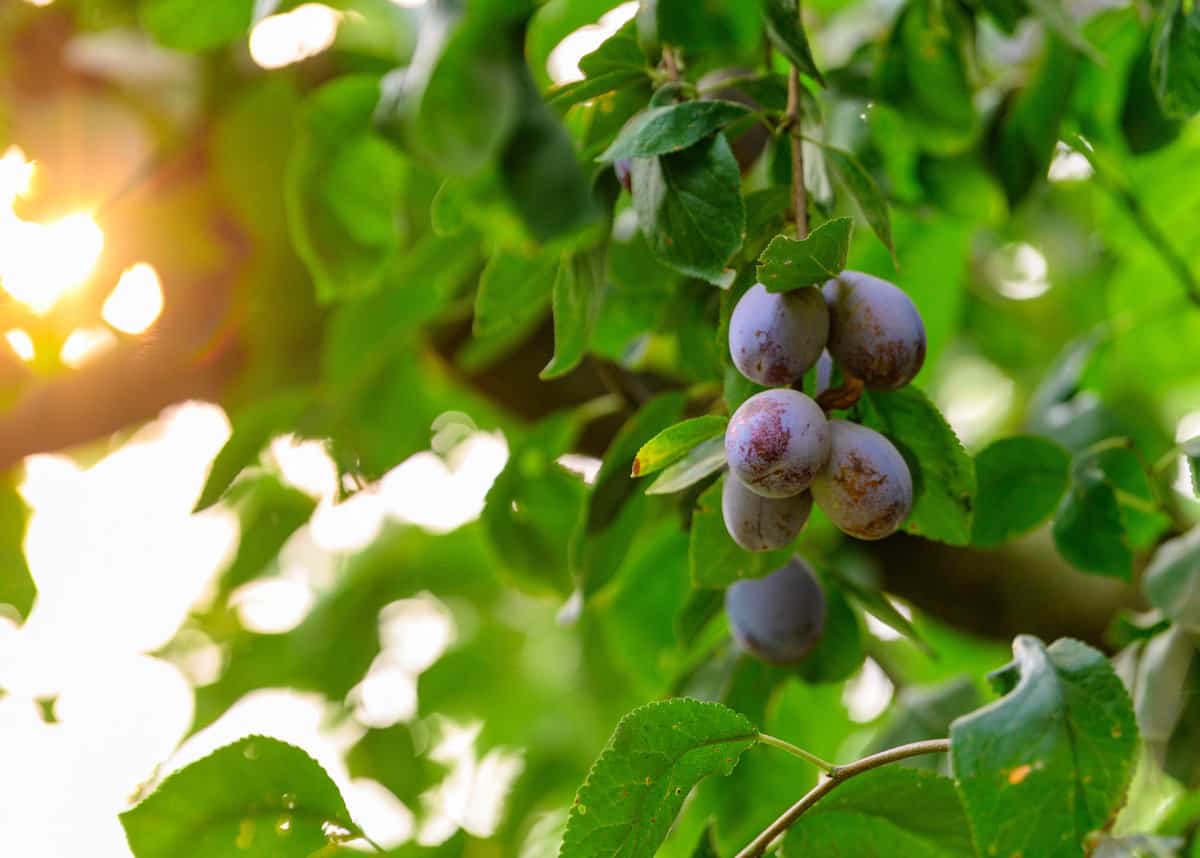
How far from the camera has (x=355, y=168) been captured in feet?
2.41

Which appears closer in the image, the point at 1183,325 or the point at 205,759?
the point at 205,759

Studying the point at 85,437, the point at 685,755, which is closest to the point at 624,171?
the point at 685,755

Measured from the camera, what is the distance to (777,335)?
0.36m

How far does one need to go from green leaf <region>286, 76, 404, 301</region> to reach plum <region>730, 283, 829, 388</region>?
1.27ft

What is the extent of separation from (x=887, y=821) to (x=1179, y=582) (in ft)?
0.66

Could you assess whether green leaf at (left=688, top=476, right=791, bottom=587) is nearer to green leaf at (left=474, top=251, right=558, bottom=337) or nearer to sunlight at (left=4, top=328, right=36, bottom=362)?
green leaf at (left=474, top=251, right=558, bottom=337)

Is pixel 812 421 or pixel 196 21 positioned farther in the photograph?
pixel 196 21

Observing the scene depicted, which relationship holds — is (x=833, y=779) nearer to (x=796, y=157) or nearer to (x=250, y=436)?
(x=796, y=157)

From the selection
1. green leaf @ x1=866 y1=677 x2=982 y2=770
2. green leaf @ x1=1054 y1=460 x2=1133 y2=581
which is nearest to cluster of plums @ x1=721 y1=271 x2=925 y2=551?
green leaf @ x1=1054 y1=460 x2=1133 y2=581

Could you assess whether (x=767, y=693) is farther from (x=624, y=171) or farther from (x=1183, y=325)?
(x=1183, y=325)

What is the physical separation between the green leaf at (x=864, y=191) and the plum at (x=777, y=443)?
0.29 feet

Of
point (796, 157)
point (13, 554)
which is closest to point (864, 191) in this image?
point (796, 157)

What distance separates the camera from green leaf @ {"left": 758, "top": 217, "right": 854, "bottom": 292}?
354 millimetres

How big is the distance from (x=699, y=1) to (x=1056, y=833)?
1.01 ft
